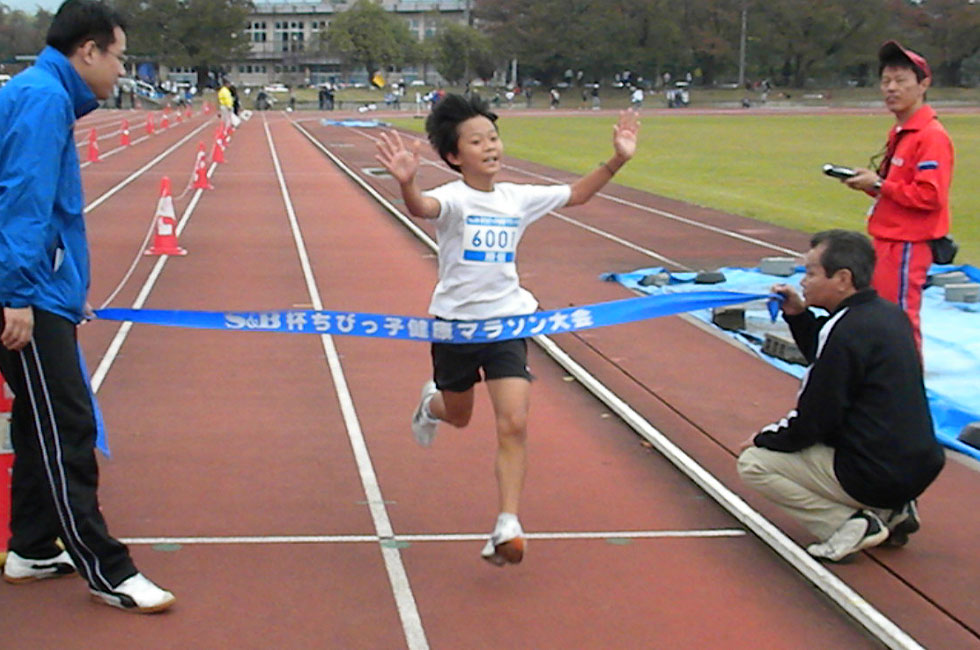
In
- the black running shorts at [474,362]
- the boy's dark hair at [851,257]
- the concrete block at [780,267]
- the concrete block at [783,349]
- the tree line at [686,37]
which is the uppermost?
the tree line at [686,37]

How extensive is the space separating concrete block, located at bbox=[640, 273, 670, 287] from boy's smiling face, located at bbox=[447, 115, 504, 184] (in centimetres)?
744

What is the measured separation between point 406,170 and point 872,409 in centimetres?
217

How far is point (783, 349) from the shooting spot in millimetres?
9602

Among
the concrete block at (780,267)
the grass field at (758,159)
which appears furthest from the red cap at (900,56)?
the grass field at (758,159)

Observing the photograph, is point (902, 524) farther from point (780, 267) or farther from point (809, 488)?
point (780, 267)

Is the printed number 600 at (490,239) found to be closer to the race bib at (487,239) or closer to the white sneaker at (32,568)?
the race bib at (487,239)

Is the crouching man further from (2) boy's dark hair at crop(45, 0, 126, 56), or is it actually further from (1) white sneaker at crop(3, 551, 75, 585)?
(2) boy's dark hair at crop(45, 0, 126, 56)

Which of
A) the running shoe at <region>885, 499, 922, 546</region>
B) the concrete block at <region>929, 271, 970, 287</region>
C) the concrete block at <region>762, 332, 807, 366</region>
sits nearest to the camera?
the running shoe at <region>885, 499, 922, 546</region>

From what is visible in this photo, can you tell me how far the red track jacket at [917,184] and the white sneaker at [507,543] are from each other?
328 centimetres

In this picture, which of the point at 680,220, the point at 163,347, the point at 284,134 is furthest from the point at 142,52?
the point at 163,347

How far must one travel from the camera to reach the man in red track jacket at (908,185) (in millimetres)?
7004

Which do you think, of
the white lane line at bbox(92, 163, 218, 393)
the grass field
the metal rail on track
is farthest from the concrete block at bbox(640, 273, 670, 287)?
the white lane line at bbox(92, 163, 218, 393)

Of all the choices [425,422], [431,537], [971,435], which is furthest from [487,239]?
[971,435]

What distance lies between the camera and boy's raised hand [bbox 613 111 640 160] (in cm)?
571
